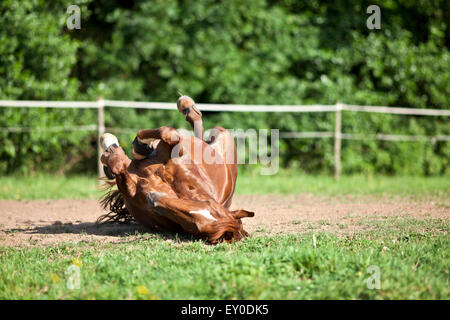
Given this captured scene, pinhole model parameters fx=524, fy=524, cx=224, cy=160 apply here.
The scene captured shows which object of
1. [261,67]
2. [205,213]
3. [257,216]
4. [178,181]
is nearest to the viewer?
[205,213]

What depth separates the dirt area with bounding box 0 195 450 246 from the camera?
473 cm

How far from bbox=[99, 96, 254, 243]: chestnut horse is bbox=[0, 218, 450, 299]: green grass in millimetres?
225

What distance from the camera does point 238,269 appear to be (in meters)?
3.28

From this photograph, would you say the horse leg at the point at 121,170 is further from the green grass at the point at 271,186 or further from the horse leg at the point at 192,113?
the green grass at the point at 271,186

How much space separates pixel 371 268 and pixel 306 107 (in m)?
6.99

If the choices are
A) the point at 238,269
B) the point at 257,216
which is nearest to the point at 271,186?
the point at 257,216

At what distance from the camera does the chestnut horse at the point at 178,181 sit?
3.87m

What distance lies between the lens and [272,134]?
10.6m

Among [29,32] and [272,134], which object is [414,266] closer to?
[272,134]

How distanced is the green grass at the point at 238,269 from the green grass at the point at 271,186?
11.7ft

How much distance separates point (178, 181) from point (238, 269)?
3.78 ft

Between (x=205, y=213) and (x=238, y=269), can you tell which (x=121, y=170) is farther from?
(x=238, y=269)

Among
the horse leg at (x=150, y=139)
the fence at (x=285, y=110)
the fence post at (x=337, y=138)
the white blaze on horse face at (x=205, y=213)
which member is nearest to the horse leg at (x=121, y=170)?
the horse leg at (x=150, y=139)
